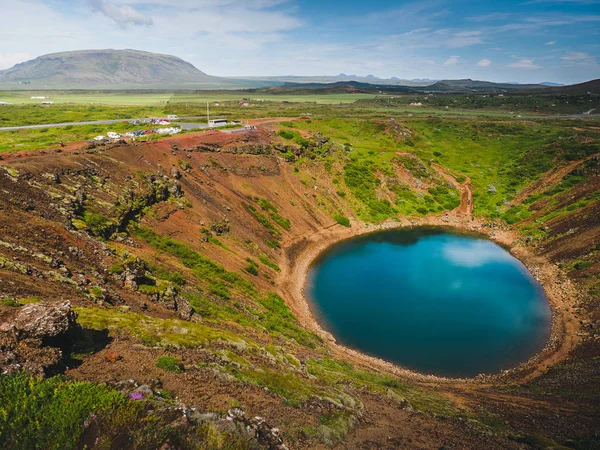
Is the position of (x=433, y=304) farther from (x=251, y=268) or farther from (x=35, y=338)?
(x=35, y=338)

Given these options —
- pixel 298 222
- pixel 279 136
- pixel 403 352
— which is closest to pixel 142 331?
pixel 403 352

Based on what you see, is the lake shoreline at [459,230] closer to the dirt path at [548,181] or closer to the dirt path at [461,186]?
the dirt path at [461,186]

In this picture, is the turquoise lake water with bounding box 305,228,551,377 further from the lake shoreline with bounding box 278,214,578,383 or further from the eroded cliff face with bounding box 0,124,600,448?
the eroded cliff face with bounding box 0,124,600,448

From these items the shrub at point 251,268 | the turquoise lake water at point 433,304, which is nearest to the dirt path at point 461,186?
the turquoise lake water at point 433,304

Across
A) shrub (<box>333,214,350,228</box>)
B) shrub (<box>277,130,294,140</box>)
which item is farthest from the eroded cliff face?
shrub (<box>277,130,294,140</box>)

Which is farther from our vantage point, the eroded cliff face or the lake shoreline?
the lake shoreline

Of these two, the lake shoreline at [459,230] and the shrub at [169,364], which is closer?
the shrub at [169,364]
